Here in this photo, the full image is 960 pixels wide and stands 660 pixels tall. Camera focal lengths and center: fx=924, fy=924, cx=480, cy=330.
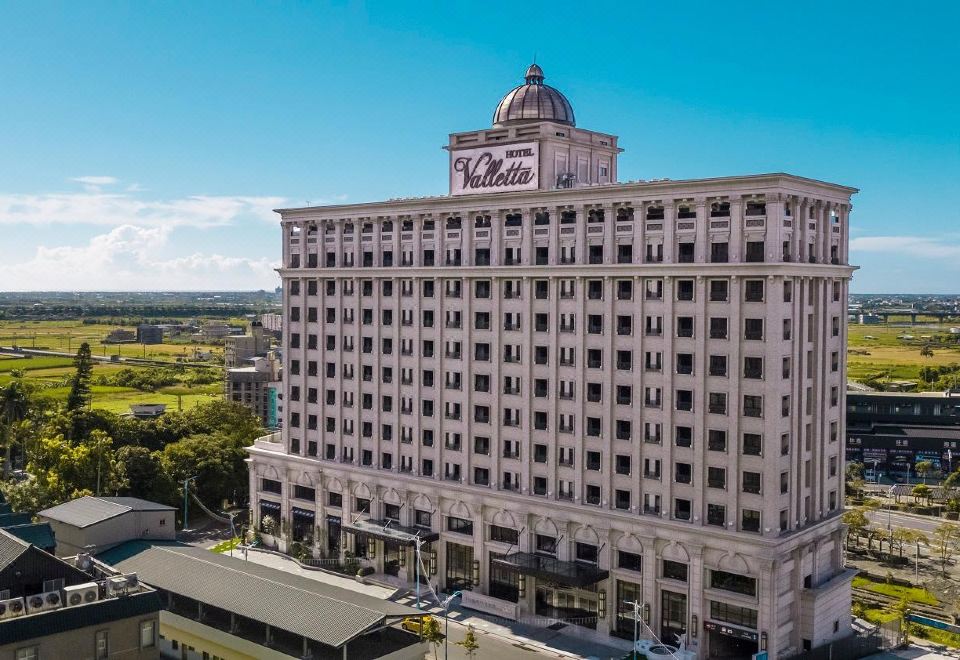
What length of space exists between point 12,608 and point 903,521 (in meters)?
103

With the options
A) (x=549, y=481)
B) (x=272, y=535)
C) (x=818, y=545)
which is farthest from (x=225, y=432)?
(x=818, y=545)

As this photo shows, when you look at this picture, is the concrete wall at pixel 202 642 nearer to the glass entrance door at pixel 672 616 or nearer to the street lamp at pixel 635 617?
the street lamp at pixel 635 617

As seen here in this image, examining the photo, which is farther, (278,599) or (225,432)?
(225,432)

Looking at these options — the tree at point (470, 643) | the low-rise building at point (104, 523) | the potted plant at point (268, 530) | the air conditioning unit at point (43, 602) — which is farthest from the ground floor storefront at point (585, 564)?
the air conditioning unit at point (43, 602)

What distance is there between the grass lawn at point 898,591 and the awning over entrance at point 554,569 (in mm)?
32092

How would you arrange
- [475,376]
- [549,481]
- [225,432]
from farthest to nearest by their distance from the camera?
[225,432]
[475,376]
[549,481]

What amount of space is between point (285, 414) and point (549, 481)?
32510mm

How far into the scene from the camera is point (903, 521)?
115m

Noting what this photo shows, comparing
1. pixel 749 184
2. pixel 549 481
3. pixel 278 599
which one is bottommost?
pixel 278 599

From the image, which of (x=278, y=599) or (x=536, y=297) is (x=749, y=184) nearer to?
(x=536, y=297)

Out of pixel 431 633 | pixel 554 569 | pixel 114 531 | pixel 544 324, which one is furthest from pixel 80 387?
pixel 431 633

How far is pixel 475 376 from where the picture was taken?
8094 centimetres

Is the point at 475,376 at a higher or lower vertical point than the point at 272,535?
higher

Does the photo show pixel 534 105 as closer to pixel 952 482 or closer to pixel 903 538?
→ pixel 903 538
